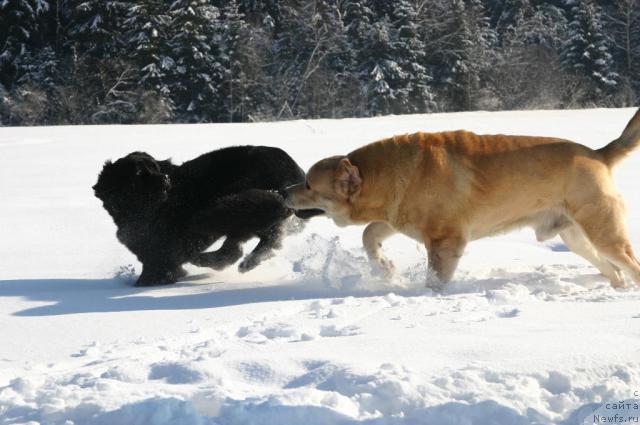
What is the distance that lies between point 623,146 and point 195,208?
311cm

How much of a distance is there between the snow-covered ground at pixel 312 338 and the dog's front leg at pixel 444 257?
97mm

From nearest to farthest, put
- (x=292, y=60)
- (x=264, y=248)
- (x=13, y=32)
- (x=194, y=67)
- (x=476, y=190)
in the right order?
(x=476, y=190), (x=264, y=248), (x=194, y=67), (x=13, y=32), (x=292, y=60)

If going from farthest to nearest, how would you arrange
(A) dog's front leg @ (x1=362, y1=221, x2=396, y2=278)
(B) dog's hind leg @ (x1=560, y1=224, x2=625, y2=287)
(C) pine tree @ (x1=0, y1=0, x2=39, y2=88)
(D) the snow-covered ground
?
1. (C) pine tree @ (x1=0, y1=0, x2=39, y2=88)
2. (A) dog's front leg @ (x1=362, y1=221, x2=396, y2=278)
3. (B) dog's hind leg @ (x1=560, y1=224, x2=625, y2=287)
4. (D) the snow-covered ground

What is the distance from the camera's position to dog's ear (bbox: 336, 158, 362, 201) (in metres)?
5.18

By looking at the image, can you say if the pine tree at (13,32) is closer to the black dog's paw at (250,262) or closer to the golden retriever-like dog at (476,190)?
the black dog's paw at (250,262)

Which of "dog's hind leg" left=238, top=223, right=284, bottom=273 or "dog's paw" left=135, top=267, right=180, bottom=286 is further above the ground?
"dog's hind leg" left=238, top=223, right=284, bottom=273

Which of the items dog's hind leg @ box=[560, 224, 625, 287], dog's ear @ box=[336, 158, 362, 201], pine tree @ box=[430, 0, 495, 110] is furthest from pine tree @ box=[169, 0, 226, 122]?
dog's hind leg @ box=[560, 224, 625, 287]

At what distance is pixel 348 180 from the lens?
521 centimetres

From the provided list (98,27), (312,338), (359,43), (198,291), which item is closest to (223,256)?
(198,291)

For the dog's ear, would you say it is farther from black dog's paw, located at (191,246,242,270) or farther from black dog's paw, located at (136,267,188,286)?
black dog's paw, located at (136,267,188,286)

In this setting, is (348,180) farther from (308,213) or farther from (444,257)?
(444,257)

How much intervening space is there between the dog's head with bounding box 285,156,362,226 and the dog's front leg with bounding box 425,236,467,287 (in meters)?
0.66

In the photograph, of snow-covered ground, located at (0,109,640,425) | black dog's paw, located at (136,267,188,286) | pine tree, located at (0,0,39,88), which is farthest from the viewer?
pine tree, located at (0,0,39,88)

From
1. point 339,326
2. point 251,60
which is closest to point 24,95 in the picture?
point 251,60
